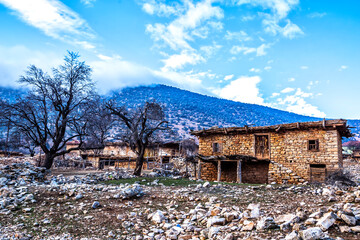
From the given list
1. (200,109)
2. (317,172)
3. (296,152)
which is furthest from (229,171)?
Result: (200,109)

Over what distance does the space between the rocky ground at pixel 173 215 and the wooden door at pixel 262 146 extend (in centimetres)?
945

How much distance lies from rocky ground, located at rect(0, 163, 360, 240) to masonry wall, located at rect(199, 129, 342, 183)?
28.6 ft

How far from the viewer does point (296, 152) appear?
58.8 feet

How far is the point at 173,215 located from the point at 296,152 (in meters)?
14.0

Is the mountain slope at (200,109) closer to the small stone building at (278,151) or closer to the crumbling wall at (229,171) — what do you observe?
the crumbling wall at (229,171)

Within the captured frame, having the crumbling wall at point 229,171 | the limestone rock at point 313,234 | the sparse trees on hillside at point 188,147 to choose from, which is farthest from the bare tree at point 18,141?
the sparse trees on hillside at point 188,147

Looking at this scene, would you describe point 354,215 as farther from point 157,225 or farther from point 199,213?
point 157,225

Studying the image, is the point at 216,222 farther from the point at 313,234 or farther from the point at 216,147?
the point at 216,147

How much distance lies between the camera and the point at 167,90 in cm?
12850

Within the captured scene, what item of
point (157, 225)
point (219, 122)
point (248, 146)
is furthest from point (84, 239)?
point (219, 122)

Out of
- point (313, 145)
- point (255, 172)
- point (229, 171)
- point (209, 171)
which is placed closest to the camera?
point (313, 145)

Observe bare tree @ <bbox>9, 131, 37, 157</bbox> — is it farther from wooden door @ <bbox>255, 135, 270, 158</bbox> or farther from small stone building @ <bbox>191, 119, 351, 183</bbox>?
wooden door @ <bbox>255, 135, 270, 158</bbox>

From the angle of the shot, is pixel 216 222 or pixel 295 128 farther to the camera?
pixel 295 128

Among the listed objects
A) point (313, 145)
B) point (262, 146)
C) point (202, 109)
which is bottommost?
point (262, 146)
